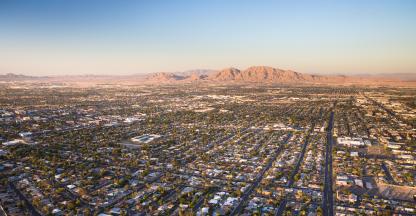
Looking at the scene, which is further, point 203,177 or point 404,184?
point 203,177

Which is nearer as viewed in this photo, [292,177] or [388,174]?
[292,177]

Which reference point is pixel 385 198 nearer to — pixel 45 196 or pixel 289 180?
pixel 289 180

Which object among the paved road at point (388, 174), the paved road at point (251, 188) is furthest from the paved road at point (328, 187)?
the paved road at point (251, 188)

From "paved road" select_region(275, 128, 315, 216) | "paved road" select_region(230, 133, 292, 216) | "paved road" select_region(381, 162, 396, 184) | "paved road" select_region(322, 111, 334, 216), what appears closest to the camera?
"paved road" select_region(275, 128, 315, 216)

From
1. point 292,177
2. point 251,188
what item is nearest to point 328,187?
point 292,177

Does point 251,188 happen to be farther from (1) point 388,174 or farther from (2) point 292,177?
(1) point 388,174

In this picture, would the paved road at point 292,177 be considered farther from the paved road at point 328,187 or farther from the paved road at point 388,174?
the paved road at point 388,174

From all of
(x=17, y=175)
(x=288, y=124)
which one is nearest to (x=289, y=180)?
(x=17, y=175)

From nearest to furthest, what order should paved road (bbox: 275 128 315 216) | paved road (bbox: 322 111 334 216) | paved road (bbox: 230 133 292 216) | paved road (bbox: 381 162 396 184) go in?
1. paved road (bbox: 275 128 315 216)
2. paved road (bbox: 322 111 334 216)
3. paved road (bbox: 230 133 292 216)
4. paved road (bbox: 381 162 396 184)

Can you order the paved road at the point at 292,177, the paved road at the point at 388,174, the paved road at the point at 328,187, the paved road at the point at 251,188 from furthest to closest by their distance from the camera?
the paved road at the point at 388,174
the paved road at the point at 251,188
the paved road at the point at 328,187
the paved road at the point at 292,177

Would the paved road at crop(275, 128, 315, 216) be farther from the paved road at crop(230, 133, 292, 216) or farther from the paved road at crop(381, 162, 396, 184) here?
the paved road at crop(381, 162, 396, 184)

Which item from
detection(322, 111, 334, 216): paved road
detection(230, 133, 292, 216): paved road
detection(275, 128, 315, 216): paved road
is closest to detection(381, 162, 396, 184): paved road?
detection(322, 111, 334, 216): paved road
